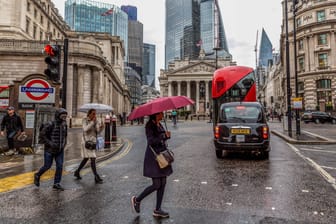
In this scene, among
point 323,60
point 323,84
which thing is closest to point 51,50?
point 323,84

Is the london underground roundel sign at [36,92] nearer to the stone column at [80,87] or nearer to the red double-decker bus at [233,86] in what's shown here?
the red double-decker bus at [233,86]

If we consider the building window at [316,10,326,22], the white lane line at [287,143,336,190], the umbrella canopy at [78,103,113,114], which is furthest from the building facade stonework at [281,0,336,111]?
the umbrella canopy at [78,103,113,114]

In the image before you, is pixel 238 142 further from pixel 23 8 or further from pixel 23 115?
pixel 23 8

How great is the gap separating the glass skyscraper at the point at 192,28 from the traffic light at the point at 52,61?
115308 mm

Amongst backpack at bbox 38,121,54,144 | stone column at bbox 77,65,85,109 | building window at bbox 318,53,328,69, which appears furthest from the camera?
building window at bbox 318,53,328,69

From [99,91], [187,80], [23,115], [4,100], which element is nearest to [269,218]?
[23,115]

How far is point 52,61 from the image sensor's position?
259 inches

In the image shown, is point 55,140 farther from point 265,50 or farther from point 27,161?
point 265,50

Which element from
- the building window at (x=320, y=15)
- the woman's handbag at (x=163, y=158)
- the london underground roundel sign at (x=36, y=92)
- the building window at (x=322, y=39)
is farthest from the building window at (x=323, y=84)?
the woman's handbag at (x=163, y=158)

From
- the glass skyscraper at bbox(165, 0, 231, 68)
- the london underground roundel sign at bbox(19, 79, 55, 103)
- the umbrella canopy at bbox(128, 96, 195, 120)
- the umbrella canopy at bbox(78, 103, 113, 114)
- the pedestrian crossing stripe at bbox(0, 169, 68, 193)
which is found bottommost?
the pedestrian crossing stripe at bbox(0, 169, 68, 193)

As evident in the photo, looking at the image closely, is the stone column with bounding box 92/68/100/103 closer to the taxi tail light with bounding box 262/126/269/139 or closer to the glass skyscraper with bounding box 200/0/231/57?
the taxi tail light with bounding box 262/126/269/139

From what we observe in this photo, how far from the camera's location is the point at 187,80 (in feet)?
297

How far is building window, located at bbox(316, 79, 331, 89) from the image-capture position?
41625 millimetres

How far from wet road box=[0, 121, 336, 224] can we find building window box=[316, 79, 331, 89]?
41858 millimetres
